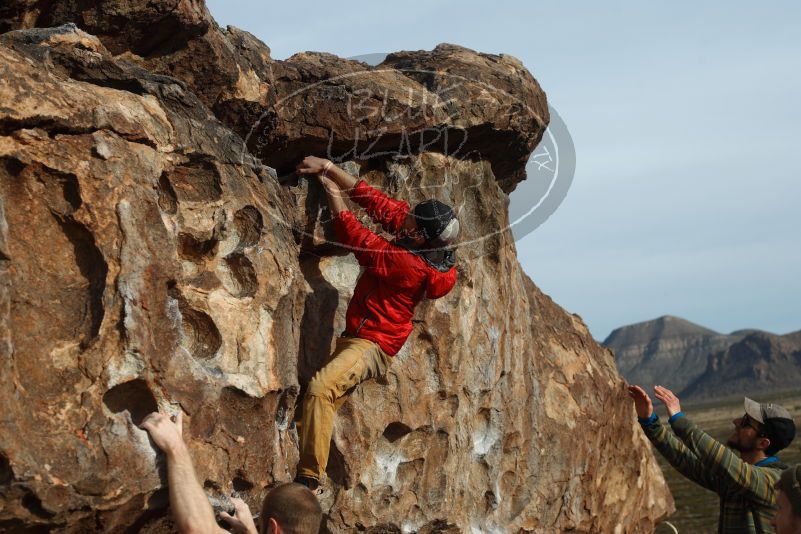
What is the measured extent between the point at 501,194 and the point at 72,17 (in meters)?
5.21

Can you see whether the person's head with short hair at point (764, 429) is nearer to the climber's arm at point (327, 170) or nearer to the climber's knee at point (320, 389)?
the climber's knee at point (320, 389)

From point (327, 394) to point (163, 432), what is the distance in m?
1.85

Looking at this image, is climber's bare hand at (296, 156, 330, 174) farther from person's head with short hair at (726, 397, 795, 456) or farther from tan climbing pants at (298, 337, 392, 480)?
person's head with short hair at (726, 397, 795, 456)

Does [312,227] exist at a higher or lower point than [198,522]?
higher

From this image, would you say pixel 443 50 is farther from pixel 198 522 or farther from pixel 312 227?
pixel 198 522

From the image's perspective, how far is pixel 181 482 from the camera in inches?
233

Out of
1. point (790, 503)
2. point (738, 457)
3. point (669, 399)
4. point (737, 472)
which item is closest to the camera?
point (790, 503)

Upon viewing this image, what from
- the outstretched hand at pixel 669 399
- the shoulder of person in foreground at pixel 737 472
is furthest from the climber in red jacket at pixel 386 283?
the shoulder of person in foreground at pixel 737 472

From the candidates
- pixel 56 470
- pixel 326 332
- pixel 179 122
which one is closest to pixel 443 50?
pixel 326 332

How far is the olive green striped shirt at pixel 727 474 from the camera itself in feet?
23.0

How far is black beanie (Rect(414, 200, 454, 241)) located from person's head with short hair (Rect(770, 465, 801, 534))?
12.7 ft

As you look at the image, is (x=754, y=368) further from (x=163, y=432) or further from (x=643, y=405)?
(x=163, y=432)

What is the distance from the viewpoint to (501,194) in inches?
444

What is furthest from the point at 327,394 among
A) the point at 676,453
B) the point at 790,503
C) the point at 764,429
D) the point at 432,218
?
the point at 790,503
